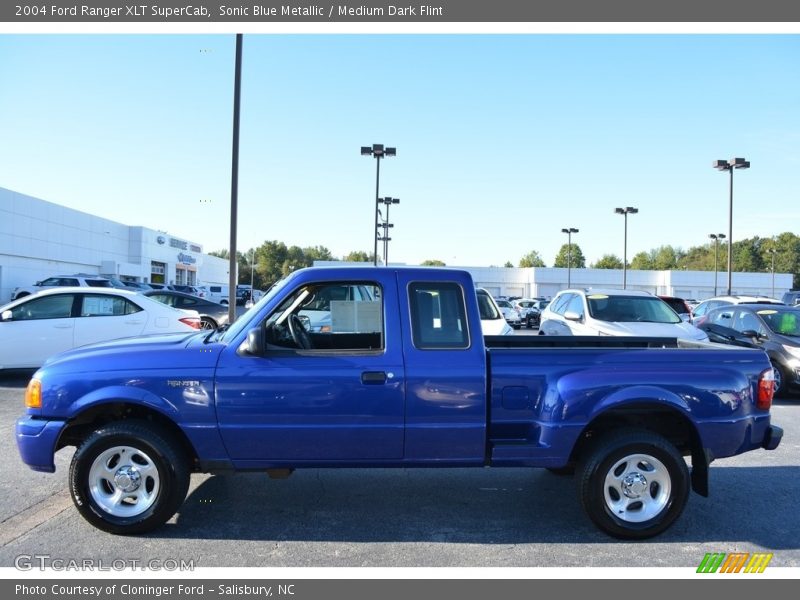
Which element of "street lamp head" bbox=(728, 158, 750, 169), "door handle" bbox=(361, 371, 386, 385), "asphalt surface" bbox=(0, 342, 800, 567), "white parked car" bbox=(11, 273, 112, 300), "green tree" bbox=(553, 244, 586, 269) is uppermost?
"green tree" bbox=(553, 244, 586, 269)

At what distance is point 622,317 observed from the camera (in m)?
11.0

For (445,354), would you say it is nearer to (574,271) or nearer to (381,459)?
(381,459)

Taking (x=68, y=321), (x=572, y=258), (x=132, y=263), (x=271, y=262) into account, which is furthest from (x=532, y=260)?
(x=68, y=321)

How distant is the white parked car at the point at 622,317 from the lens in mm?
10297

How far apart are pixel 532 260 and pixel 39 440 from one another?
14640cm

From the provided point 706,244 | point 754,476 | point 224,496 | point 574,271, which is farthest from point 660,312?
point 706,244

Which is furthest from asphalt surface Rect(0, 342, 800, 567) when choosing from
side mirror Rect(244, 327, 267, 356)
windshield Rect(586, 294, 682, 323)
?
windshield Rect(586, 294, 682, 323)

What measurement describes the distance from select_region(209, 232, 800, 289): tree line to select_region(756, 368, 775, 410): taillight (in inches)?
3623

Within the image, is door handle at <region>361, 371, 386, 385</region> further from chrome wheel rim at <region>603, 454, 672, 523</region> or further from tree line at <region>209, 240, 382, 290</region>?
tree line at <region>209, 240, 382, 290</region>

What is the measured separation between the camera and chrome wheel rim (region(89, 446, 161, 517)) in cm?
423

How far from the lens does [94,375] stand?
13.9 ft

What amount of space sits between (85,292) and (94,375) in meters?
7.34

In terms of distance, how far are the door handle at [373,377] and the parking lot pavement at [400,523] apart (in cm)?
112

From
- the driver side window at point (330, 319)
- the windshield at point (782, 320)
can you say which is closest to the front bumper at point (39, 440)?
the driver side window at point (330, 319)
